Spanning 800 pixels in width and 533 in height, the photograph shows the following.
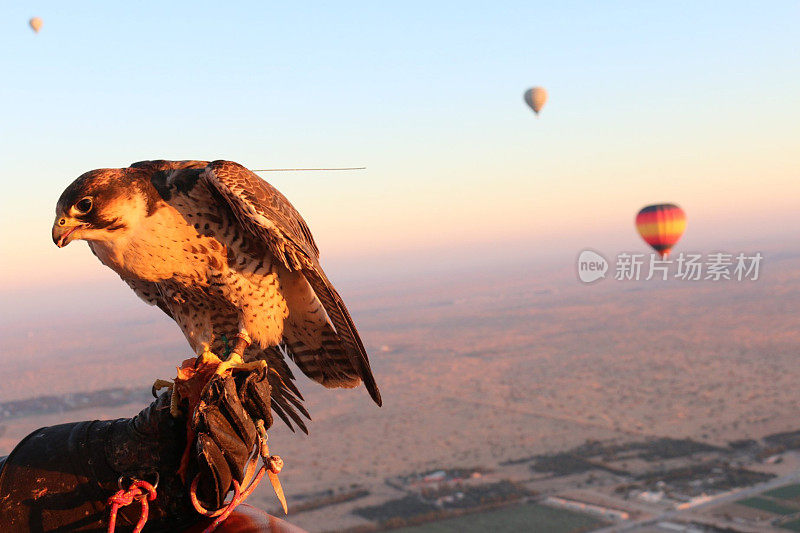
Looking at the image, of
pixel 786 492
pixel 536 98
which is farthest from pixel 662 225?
pixel 786 492

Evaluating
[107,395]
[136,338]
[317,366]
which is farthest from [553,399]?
[136,338]

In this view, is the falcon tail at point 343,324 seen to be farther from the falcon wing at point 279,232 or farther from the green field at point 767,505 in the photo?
the green field at point 767,505

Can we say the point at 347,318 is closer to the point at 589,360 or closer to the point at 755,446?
the point at 755,446

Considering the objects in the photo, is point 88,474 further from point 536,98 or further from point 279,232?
point 536,98

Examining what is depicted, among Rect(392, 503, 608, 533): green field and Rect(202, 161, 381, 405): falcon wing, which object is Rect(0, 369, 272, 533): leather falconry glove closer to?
Rect(202, 161, 381, 405): falcon wing

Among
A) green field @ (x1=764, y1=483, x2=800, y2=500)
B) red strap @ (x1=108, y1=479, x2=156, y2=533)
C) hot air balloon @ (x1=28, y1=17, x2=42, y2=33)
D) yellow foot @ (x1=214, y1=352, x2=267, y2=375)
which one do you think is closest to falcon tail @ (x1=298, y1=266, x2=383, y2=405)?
yellow foot @ (x1=214, y1=352, x2=267, y2=375)

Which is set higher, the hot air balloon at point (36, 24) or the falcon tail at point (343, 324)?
the hot air balloon at point (36, 24)

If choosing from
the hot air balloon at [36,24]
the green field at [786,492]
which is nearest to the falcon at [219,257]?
the hot air balloon at [36,24]
